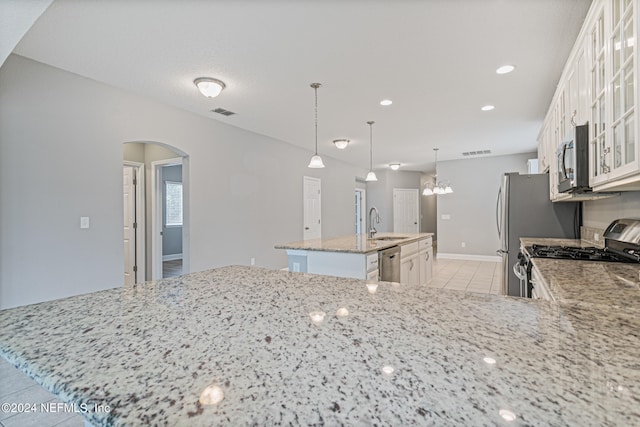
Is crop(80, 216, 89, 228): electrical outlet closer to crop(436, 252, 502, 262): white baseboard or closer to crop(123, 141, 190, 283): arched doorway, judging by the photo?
crop(123, 141, 190, 283): arched doorway

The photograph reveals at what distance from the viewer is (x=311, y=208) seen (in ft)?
22.3

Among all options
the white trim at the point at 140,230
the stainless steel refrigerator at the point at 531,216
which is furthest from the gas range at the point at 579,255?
the white trim at the point at 140,230

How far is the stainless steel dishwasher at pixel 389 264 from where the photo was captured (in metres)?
3.22

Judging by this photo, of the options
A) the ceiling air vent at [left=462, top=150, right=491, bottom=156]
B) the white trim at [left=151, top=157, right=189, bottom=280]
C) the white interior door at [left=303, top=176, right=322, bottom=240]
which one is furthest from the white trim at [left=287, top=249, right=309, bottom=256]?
the ceiling air vent at [left=462, top=150, right=491, bottom=156]

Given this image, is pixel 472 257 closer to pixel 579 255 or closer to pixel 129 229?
pixel 579 255

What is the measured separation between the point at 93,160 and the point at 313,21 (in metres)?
2.60

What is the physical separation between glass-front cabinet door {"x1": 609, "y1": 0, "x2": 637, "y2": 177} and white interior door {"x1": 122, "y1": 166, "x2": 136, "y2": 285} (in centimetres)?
543

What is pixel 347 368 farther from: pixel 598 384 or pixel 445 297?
pixel 445 297

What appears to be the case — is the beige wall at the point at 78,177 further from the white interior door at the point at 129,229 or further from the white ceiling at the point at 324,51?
the white interior door at the point at 129,229

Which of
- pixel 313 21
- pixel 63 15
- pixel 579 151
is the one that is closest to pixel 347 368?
pixel 579 151

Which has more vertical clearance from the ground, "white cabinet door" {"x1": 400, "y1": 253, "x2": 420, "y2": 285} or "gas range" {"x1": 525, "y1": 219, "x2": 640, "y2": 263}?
"gas range" {"x1": 525, "y1": 219, "x2": 640, "y2": 263}

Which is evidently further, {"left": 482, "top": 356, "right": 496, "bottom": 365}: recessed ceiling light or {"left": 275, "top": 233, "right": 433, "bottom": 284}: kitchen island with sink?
{"left": 275, "top": 233, "right": 433, "bottom": 284}: kitchen island with sink

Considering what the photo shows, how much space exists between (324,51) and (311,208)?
4.33m

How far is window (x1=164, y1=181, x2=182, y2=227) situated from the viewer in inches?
337
